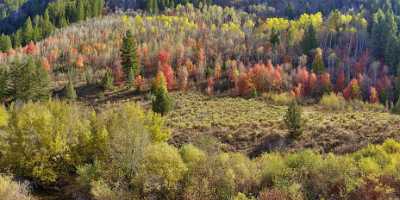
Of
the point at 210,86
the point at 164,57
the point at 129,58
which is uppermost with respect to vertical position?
the point at 129,58

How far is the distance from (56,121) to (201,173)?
20658 millimetres

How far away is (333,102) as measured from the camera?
8819 cm

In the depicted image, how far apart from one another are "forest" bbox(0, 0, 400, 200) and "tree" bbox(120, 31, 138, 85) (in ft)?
1.18

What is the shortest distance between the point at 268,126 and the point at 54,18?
122209 mm

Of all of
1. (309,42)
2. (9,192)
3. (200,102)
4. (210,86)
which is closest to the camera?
(9,192)

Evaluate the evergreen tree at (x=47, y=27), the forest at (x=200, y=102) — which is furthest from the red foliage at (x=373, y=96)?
the evergreen tree at (x=47, y=27)

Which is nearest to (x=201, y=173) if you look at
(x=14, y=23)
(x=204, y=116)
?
(x=204, y=116)

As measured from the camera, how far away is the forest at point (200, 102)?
40.6 meters

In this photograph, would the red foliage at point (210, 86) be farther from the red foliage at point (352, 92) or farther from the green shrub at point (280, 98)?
the red foliage at point (352, 92)

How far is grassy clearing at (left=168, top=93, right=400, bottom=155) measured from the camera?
5988 centimetres

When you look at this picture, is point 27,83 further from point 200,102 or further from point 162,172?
point 162,172

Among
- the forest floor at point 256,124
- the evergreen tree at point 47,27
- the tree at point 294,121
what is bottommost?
the forest floor at point 256,124

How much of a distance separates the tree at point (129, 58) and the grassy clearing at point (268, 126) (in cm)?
1515

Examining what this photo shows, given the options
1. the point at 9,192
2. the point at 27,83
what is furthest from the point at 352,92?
the point at 9,192
